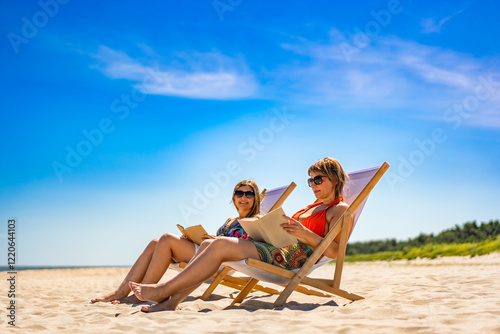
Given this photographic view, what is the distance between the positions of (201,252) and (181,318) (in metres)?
0.50

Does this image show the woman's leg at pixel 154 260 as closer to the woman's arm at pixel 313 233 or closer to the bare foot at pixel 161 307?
the bare foot at pixel 161 307

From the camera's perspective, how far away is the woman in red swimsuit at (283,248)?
309cm

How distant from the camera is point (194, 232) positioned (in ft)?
12.9

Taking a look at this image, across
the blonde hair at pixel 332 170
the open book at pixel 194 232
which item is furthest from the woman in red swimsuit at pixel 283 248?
the open book at pixel 194 232

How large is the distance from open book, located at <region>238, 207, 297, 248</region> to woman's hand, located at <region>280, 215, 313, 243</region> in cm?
3

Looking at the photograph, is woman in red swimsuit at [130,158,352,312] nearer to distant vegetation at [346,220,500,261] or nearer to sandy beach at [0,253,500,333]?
sandy beach at [0,253,500,333]

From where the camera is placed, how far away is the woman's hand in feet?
10.6

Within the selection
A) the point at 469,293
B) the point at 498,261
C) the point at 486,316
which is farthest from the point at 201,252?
the point at 498,261

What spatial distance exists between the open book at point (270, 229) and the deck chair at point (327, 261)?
0.20 m

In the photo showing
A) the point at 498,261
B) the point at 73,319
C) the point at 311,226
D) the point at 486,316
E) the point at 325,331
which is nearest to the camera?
the point at 325,331

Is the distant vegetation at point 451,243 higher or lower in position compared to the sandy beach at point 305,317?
higher

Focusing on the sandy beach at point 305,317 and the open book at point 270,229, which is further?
the open book at point 270,229

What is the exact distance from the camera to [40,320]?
3100 millimetres

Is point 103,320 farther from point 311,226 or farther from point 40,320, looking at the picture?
point 311,226
